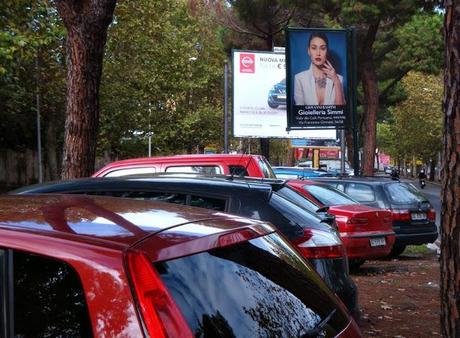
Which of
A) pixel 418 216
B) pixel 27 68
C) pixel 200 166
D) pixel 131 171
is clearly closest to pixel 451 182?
pixel 200 166

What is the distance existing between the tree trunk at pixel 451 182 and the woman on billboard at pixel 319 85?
512 inches

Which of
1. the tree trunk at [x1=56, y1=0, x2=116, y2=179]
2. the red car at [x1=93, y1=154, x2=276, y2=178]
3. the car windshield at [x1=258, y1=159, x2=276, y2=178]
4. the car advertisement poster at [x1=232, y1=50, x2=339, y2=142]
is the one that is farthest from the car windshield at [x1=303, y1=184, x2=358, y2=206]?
the car advertisement poster at [x1=232, y1=50, x2=339, y2=142]

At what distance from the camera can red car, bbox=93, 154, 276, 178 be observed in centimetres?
786

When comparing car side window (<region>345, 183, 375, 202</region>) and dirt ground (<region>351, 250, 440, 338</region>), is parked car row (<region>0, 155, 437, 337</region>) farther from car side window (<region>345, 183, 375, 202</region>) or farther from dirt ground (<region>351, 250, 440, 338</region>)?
car side window (<region>345, 183, 375, 202</region>)

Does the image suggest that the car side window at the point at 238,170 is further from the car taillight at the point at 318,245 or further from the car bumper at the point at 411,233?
the car bumper at the point at 411,233

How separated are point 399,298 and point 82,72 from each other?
498 centimetres

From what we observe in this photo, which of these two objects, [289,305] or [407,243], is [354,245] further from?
[289,305]

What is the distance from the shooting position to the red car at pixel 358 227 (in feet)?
32.6

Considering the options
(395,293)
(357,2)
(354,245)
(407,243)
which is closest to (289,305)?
(395,293)

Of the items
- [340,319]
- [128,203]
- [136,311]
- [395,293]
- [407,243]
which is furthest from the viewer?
[407,243]

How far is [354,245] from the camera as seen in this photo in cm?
998

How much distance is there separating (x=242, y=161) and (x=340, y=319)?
17.2 feet

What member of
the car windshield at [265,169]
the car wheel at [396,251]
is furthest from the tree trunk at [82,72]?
the car wheel at [396,251]

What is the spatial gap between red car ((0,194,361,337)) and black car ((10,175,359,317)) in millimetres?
2037
